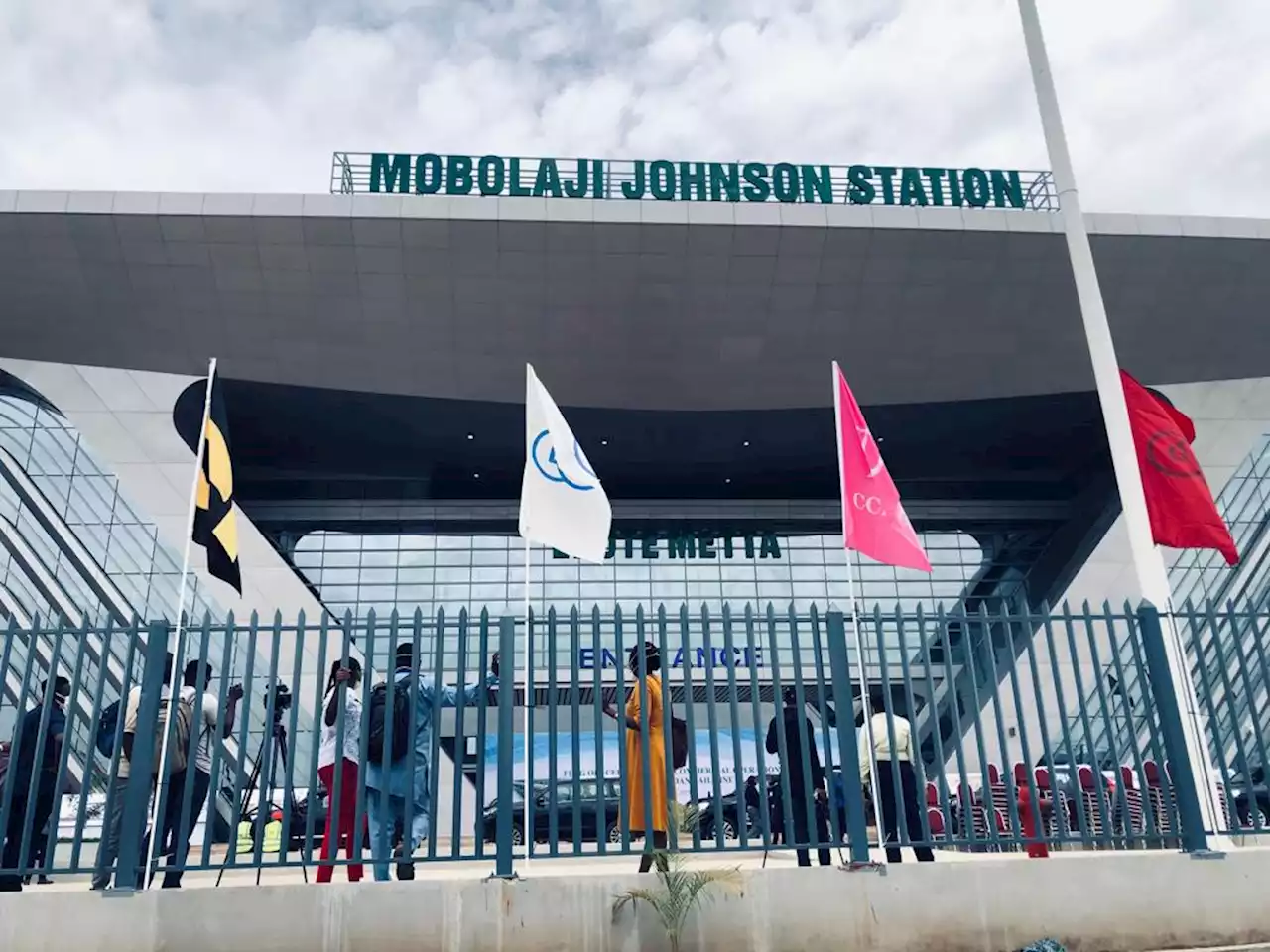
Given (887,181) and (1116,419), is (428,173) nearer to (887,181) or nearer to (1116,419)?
(887,181)

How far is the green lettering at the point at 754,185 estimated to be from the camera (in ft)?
68.8

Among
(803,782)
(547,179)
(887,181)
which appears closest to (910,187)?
(887,181)

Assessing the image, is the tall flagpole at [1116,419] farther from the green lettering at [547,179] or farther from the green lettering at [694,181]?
the green lettering at [547,179]

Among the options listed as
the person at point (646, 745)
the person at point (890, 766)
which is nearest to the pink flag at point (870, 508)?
the person at point (890, 766)

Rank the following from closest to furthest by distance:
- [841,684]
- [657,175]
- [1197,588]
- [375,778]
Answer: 1. [841,684]
2. [375,778]
3. [657,175]
4. [1197,588]

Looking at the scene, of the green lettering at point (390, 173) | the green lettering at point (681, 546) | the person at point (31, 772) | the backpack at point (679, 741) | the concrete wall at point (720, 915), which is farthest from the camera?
the green lettering at point (681, 546)

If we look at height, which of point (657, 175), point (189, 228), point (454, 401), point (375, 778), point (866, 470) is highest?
point (657, 175)

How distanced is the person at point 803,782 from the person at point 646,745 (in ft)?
2.83

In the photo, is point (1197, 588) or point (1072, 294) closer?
point (1072, 294)

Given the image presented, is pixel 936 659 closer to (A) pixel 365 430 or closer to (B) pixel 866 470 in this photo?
(A) pixel 365 430

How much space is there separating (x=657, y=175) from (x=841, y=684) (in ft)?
54.0

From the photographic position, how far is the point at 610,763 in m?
16.7

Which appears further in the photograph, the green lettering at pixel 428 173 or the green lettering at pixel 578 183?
the green lettering at pixel 578 183

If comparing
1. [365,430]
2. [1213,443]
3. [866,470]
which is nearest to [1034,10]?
[866,470]
